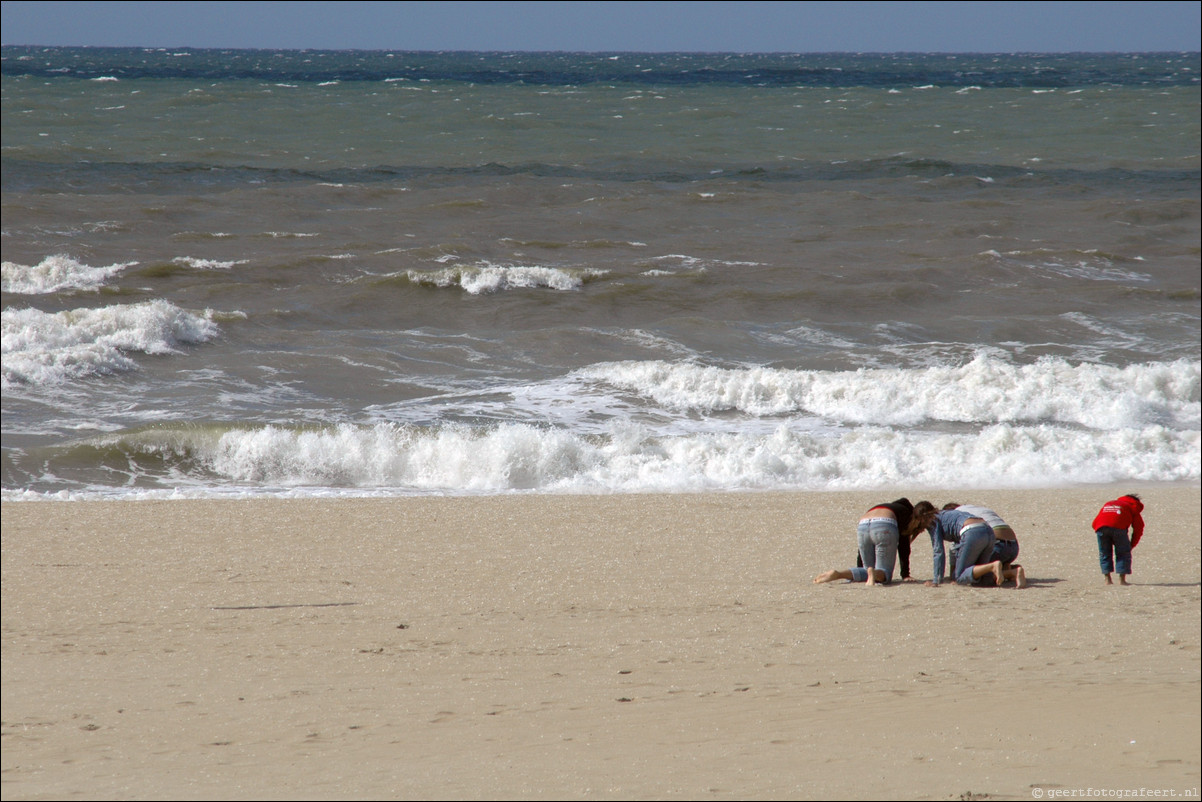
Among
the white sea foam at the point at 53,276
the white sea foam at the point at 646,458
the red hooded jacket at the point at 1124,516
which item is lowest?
the white sea foam at the point at 646,458

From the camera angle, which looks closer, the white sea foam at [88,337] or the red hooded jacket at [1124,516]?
the red hooded jacket at [1124,516]

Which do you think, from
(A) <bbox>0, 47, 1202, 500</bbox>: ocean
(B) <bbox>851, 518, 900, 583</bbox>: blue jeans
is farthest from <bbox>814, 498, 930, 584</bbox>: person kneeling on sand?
(A) <bbox>0, 47, 1202, 500</bbox>: ocean

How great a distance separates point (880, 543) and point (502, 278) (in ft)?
45.3

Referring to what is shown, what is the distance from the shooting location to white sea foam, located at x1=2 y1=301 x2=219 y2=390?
1109cm

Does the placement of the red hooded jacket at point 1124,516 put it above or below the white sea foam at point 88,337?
above

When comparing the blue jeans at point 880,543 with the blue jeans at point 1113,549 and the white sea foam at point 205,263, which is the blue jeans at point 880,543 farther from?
the white sea foam at point 205,263

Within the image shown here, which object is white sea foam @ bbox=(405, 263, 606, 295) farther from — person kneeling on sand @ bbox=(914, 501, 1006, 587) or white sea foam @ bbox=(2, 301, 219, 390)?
person kneeling on sand @ bbox=(914, 501, 1006, 587)

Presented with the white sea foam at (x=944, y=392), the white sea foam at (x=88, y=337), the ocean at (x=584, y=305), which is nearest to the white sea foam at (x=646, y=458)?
the ocean at (x=584, y=305)

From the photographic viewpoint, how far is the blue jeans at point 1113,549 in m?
2.52

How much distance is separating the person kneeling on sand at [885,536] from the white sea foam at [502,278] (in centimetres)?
1328

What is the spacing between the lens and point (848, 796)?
2.75m

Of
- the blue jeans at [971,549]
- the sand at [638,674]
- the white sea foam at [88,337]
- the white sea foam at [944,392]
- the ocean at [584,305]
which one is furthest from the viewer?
the white sea foam at [88,337]

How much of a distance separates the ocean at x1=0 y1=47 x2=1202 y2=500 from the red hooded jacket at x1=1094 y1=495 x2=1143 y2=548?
3196mm

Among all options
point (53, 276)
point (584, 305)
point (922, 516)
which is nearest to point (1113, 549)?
point (922, 516)
